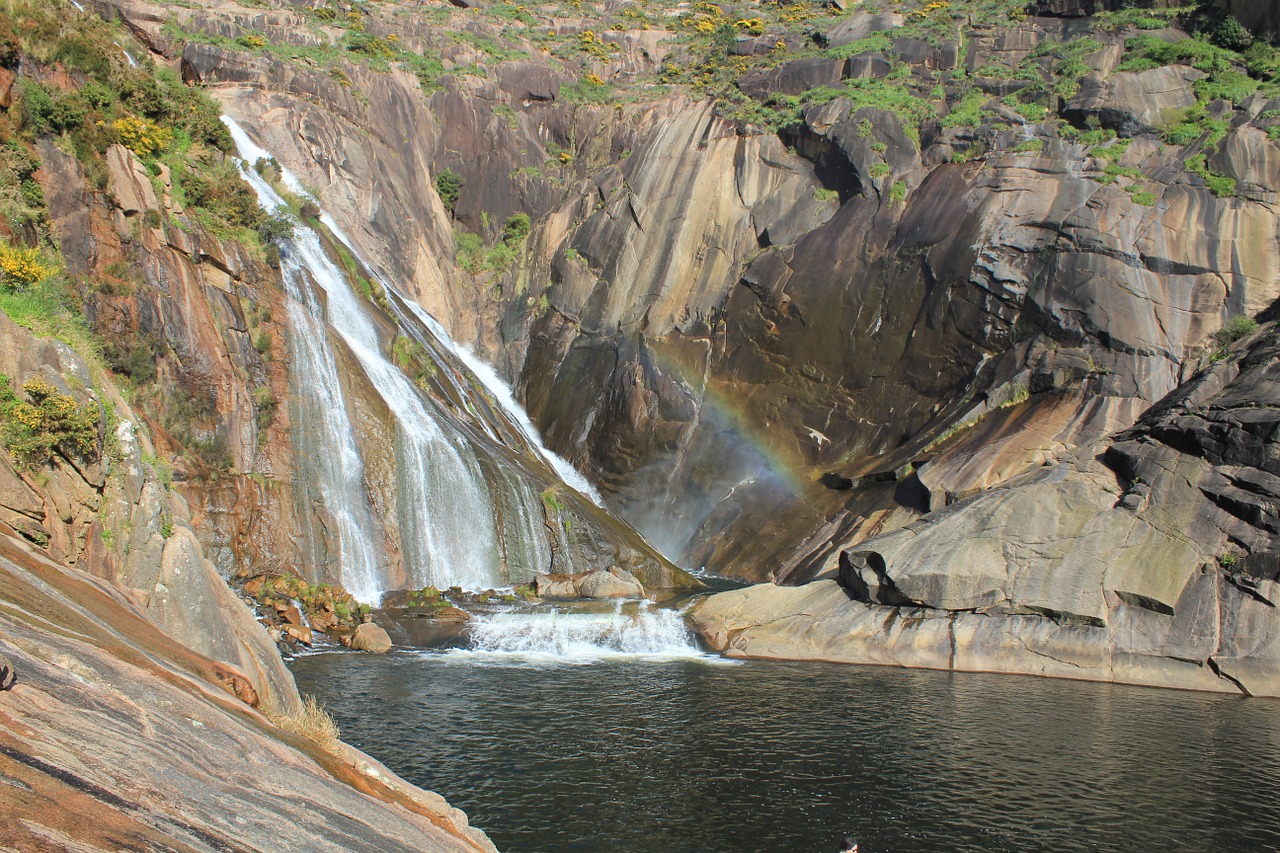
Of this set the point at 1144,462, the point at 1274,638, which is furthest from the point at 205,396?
the point at 1274,638

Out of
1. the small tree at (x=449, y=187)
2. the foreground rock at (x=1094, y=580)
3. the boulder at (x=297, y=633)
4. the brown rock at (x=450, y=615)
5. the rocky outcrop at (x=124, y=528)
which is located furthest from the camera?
the small tree at (x=449, y=187)

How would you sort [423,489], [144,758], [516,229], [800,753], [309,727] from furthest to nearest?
[516,229] → [423,489] → [800,753] → [309,727] → [144,758]

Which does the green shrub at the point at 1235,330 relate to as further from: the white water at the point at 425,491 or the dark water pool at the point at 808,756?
the white water at the point at 425,491

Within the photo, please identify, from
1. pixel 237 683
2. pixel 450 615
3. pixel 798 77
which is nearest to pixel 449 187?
pixel 798 77

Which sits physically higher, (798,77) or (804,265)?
(798,77)

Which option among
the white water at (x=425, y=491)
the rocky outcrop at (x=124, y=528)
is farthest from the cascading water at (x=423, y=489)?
the rocky outcrop at (x=124, y=528)

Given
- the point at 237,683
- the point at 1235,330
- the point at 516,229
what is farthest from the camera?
the point at 516,229

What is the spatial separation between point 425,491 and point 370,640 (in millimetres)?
7368

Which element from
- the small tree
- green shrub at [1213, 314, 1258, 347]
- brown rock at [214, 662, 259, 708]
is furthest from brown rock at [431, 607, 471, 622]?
the small tree

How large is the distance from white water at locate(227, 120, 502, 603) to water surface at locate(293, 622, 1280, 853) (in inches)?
249

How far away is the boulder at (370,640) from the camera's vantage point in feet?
70.6

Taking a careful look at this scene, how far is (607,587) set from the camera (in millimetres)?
26969

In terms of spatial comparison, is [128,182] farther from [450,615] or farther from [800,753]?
[800,753]

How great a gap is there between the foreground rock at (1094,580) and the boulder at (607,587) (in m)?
2.78
